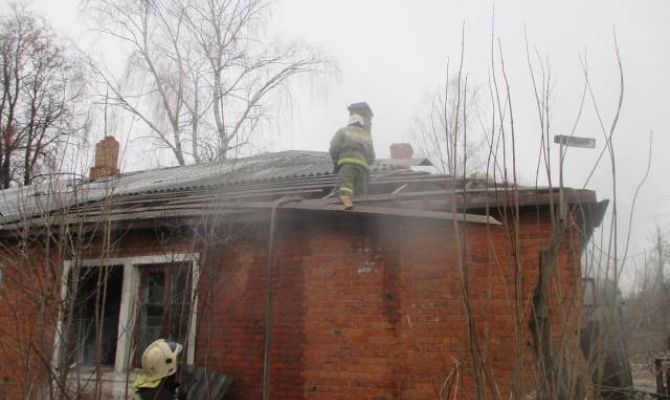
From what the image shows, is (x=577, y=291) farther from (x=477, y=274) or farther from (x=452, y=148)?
(x=477, y=274)

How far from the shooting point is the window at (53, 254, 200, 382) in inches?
228

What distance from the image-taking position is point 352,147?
19.7ft

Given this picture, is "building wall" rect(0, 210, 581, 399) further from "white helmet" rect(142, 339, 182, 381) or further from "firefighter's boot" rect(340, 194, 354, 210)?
"white helmet" rect(142, 339, 182, 381)

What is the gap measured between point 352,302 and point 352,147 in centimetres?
176

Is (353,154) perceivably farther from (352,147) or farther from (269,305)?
(269,305)

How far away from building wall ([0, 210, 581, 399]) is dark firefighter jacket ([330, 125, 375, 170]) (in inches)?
29.0

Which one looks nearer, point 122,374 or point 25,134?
point 122,374

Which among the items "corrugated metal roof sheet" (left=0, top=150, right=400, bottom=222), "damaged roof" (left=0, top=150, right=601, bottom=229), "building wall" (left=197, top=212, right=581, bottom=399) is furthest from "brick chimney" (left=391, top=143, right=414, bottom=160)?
"building wall" (left=197, top=212, right=581, bottom=399)

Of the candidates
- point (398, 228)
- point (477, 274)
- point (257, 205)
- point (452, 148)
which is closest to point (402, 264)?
point (398, 228)

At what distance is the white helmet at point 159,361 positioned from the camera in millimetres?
3926

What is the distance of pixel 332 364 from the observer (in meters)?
5.38

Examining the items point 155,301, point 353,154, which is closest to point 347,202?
point 353,154

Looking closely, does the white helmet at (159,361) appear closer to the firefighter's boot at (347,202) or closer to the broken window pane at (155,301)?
the broken window pane at (155,301)

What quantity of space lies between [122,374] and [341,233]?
3.26 metres
